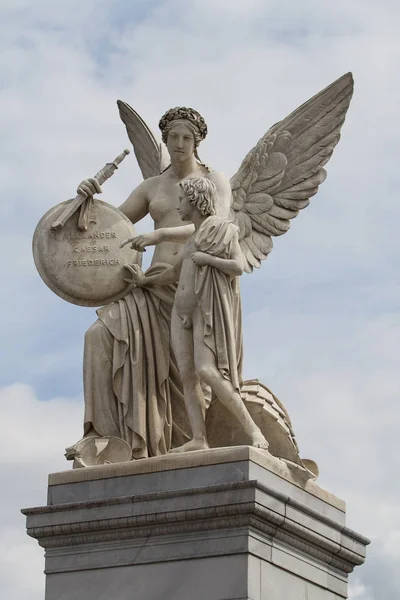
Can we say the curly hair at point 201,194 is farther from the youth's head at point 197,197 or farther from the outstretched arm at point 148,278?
the outstretched arm at point 148,278

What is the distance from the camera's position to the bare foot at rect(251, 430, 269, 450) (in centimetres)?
1538

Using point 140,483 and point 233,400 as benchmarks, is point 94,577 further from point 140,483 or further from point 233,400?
point 233,400

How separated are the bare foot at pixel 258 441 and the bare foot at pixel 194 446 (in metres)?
0.43

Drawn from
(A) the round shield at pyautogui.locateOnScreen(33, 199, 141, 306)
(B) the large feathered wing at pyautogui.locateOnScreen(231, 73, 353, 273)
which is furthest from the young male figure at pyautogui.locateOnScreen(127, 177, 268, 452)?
(B) the large feathered wing at pyautogui.locateOnScreen(231, 73, 353, 273)

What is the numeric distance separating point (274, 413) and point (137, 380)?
4.30ft

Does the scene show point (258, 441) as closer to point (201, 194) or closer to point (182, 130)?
point (201, 194)

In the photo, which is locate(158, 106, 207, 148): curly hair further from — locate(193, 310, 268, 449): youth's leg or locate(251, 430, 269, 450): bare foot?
locate(251, 430, 269, 450): bare foot

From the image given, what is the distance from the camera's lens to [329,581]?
52.3ft

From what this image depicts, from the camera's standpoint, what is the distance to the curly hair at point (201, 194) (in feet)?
52.0

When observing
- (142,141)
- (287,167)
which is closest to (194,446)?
(287,167)

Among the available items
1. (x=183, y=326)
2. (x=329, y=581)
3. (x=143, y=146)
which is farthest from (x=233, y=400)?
(x=143, y=146)

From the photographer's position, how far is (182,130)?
55.0 ft

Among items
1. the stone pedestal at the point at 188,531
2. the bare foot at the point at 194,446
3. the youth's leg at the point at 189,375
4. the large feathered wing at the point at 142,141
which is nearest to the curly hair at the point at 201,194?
the youth's leg at the point at 189,375

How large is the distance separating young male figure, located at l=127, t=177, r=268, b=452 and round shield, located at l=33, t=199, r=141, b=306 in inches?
29.5
